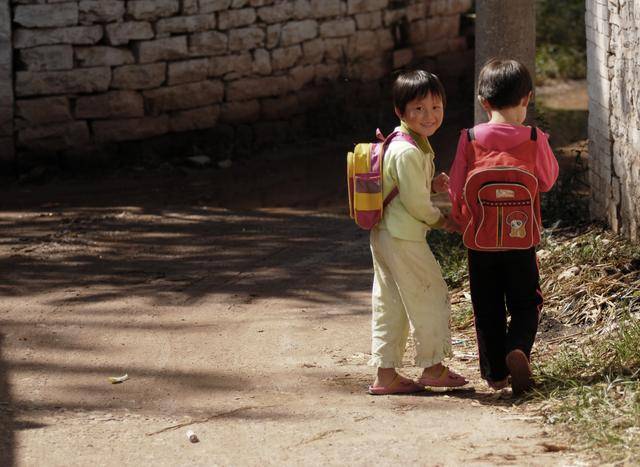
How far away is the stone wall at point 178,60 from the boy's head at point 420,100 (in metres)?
5.49

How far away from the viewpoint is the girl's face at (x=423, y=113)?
413 cm

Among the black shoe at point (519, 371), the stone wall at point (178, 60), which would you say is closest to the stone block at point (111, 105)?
the stone wall at point (178, 60)

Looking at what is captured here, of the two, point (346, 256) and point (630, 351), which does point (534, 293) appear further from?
point (346, 256)

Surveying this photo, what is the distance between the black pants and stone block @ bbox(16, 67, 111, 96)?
572 centimetres

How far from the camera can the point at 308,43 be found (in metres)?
10.4

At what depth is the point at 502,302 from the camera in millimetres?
4234

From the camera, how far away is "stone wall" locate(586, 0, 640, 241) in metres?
5.37

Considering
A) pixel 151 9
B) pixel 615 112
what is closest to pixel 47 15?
pixel 151 9

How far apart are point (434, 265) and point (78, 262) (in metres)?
3.23

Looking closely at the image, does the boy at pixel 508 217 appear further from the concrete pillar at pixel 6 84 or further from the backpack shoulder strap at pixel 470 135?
the concrete pillar at pixel 6 84

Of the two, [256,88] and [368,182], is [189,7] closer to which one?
[256,88]

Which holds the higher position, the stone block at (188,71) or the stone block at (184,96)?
the stone block at (188,71)

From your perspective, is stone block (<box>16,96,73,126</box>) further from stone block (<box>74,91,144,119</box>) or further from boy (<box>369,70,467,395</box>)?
boy (<box>369,70,467,395</box>)

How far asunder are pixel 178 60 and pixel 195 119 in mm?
581
